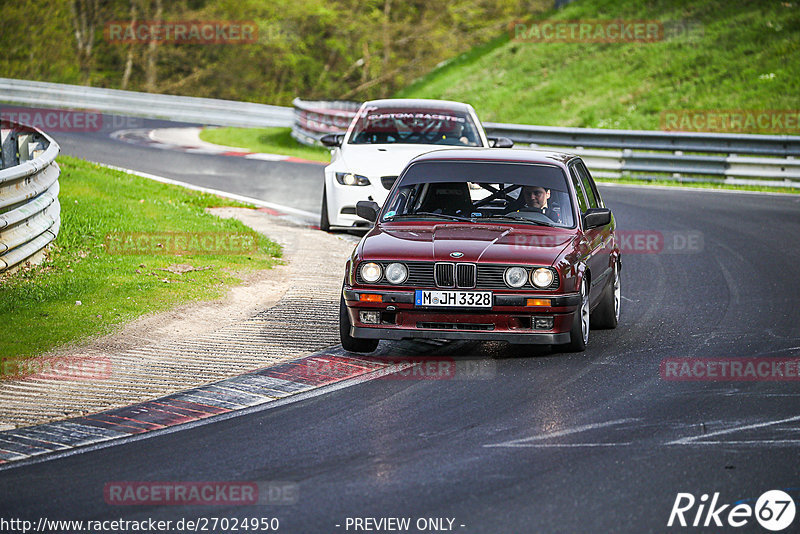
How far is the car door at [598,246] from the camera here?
9.54 m

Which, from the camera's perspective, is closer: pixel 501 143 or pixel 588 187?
pixel 588 187

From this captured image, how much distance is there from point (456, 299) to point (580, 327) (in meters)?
1.06

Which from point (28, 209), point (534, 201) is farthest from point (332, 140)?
point (534, 201)

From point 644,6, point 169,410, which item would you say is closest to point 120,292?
point 169,410

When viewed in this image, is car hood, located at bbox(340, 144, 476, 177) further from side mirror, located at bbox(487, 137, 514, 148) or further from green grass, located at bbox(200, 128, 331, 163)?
green grass, located at bbox(200, 128, 331, 163)

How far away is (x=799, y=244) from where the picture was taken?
15.4 metres

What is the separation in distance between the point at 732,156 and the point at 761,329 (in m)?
14.5

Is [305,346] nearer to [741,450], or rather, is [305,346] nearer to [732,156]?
[741,450]

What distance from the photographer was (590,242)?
9477 mm

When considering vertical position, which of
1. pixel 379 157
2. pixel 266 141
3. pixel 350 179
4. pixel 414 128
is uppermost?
pixel 414 128

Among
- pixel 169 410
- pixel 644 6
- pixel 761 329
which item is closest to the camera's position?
pixel 169 410

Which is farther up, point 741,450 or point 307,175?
point 741,450

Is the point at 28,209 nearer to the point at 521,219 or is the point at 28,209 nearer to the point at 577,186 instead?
the point at 521,219

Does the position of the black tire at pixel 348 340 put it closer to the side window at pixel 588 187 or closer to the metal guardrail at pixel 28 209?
the side window at pixel 588 187
